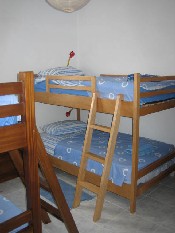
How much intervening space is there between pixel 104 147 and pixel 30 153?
150 cm

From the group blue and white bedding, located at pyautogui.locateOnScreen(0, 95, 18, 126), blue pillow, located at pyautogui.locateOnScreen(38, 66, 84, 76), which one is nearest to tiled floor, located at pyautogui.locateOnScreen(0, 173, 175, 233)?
blue and white bedding, located at pyautogui.locateOnScreen(0, 95, 18, 126)

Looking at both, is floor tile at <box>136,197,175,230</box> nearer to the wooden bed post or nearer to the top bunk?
the wooden bed post

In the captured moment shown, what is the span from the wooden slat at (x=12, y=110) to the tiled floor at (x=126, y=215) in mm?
1339

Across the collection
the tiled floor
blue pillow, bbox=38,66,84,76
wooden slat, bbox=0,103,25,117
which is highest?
blue pillow, bbox=38,66,84,76

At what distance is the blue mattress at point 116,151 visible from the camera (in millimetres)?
2547

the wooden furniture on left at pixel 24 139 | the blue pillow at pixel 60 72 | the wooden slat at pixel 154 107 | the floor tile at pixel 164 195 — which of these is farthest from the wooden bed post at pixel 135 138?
the blue pillow at pixel 60 72

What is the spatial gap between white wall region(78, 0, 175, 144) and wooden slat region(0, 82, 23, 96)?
7.95 ft

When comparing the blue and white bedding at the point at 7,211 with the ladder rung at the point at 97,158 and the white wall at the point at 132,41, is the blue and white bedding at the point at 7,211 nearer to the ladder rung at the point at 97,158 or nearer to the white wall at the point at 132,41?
the ladder rung at the point at 97,158

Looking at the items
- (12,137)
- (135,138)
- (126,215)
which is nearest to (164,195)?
(126,215)

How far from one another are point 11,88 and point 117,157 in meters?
1.60

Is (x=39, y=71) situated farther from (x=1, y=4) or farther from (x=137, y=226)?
(x=137, y=226)

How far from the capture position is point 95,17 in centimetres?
413

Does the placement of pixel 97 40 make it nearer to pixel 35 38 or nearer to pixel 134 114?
pixel 35 38

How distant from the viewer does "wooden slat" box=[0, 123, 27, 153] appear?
1.45m
